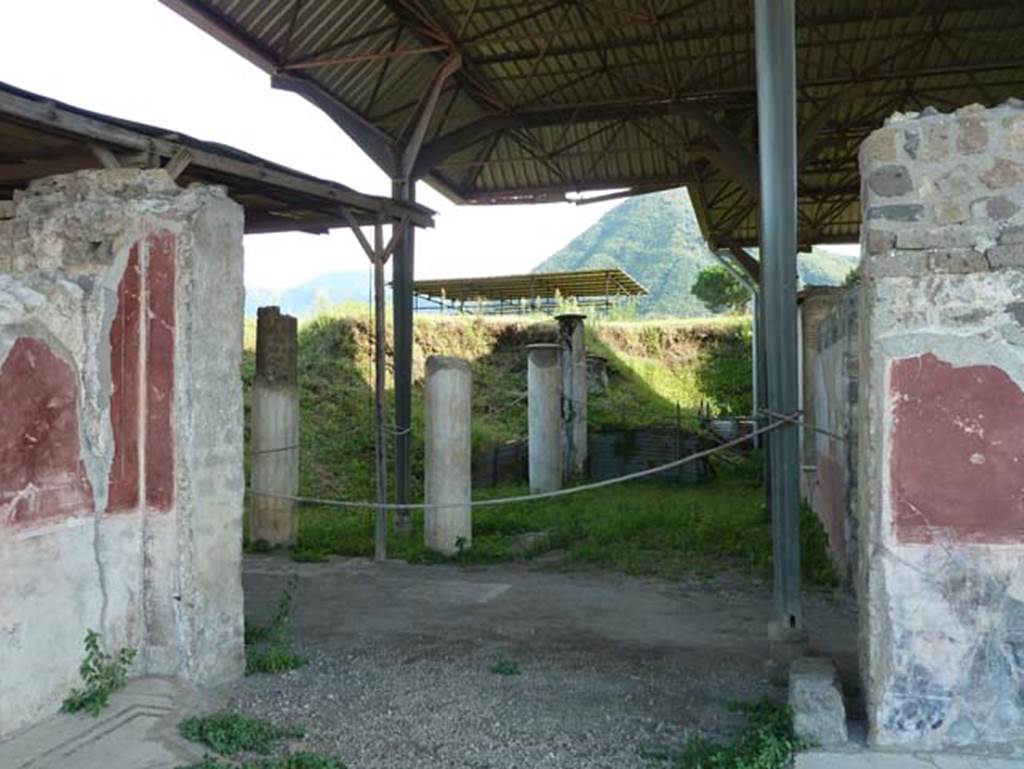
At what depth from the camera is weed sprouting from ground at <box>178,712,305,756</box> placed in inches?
167

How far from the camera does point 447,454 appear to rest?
10.7 meters

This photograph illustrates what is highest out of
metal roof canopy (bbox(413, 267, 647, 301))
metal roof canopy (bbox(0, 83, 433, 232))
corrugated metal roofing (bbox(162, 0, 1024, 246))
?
corrugated metal roofing (bbox(162, 0, 1024, 246))

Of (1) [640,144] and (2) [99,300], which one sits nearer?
(2) [99,300]

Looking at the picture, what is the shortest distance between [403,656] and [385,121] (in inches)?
352

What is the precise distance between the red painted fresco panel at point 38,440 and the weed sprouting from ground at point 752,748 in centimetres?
331

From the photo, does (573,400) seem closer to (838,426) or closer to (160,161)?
(838,426)

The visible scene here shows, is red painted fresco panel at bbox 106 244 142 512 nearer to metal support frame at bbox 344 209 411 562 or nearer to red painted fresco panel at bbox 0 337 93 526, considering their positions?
red painted fresco panel at bbox 0 337 93 526

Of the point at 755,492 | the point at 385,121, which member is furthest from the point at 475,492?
the point at 385,121

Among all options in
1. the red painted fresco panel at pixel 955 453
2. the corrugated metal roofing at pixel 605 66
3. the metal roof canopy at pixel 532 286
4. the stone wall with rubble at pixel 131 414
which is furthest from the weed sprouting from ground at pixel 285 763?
the metal roof canopy at pixel 532 286

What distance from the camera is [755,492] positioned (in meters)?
16.2

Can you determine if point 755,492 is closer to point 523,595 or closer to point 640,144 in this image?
point 640,144

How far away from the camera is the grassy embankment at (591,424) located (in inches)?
413

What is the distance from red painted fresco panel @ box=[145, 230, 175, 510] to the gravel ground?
1253 millimetres

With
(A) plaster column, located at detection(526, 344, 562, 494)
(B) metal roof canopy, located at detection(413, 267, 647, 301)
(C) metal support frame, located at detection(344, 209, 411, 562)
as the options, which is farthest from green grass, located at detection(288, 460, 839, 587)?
(B) metal roof canopy, located at detection(413, 267, 647, 301)
